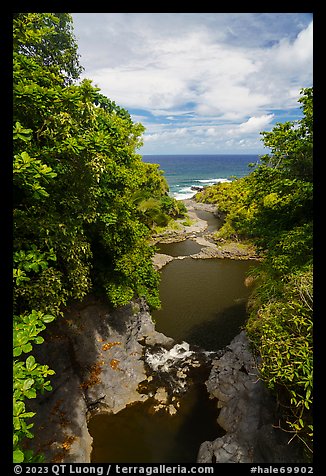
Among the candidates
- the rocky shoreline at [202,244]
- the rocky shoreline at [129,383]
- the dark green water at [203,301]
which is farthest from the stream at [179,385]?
the rocky shoreline at [202,244]

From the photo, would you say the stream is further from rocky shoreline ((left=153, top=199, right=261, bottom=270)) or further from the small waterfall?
rocky shoreline ((left=153, top=199, right=261, bottom=270))

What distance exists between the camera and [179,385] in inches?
583

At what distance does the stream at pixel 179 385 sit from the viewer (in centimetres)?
1157

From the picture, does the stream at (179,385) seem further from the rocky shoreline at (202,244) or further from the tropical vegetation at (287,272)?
the rocky shoreline at (202,244)

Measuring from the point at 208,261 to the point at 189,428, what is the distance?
2422 cm

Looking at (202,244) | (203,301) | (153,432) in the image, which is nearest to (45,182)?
(153,432)

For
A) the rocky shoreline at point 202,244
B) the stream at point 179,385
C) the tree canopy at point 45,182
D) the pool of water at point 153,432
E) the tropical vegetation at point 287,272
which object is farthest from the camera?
the rocky shoreline at point 202,244

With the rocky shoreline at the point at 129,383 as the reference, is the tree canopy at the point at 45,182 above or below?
above

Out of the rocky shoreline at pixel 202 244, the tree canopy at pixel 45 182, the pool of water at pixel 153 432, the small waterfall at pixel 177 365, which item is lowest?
the pool of water at pixel 153 432

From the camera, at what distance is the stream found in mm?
11570

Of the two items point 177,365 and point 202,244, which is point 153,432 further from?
point 202,244

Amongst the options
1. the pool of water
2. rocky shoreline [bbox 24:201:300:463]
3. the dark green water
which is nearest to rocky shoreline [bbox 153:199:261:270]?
the dark green water

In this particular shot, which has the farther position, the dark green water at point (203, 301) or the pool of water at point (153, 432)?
the dark green water at point (203, 301)
